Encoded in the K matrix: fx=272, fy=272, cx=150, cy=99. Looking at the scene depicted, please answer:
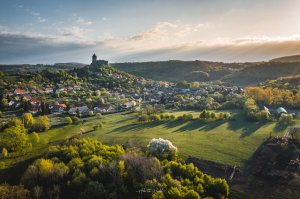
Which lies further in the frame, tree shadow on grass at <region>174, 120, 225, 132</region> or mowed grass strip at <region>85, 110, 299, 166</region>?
tree shadow on grass at <region>174, 120, 225, 132</region>

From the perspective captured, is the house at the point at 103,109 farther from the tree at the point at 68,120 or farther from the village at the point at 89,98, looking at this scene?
the tree at the point at 68,120

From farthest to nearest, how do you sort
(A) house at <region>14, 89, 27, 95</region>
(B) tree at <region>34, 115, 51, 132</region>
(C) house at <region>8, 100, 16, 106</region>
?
1. (A) house at <region>14, 89, 27, 95</region>
2. (C) house at <region>8, 100, 16, 106</region>
3. (B) tree at <region>34, 115, 51, 132</region>

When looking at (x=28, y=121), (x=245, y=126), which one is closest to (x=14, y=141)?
(x=28, y=121)

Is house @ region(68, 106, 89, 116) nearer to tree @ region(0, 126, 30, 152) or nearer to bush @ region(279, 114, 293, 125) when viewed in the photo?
tree @ region(0, 126, 30, 152)

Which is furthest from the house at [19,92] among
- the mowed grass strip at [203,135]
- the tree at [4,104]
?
the mowed grass strip at [203,135]

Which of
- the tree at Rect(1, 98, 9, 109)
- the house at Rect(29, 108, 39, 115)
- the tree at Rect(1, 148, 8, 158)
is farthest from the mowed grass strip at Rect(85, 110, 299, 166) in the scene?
the tree at Rect(1, 98, 9, 109)

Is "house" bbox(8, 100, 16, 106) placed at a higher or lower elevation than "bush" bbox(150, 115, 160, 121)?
higher
